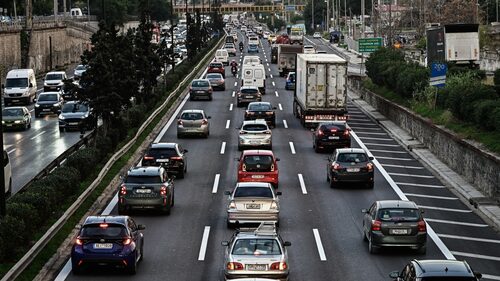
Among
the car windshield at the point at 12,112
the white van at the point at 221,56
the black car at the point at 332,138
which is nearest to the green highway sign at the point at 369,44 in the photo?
the white van at the point at 221,56

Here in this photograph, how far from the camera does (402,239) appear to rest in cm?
3075

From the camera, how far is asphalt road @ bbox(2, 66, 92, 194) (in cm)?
4869

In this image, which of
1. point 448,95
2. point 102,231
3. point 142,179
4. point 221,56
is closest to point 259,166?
point 142,179

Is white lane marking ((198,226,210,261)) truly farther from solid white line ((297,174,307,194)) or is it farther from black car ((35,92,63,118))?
black car ((35,92,63,118))

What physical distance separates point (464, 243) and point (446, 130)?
18245 millimetres

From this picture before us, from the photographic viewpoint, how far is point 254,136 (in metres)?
54.8

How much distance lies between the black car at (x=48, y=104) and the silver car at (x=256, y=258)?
1983 inches

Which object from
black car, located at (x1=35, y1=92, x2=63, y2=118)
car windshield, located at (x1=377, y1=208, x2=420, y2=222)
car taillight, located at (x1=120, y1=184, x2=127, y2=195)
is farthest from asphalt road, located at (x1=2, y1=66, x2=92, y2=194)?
car windshield, located at (x1=377, y1=208, x2=420, y2=222)

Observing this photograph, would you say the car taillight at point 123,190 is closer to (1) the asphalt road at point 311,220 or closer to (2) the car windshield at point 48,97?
(1) the asphalt road at point 311,220

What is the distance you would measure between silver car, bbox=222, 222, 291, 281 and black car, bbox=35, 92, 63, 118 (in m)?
50.4

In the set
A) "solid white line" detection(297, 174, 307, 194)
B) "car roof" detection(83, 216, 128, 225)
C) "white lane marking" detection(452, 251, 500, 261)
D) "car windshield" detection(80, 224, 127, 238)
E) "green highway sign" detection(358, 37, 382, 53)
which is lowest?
"white lane marking" detection(452, 251, 500, 261)

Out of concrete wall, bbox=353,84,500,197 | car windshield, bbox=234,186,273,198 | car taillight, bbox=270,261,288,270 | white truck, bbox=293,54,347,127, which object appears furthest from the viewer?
white truck, bbox=293,54,347,127

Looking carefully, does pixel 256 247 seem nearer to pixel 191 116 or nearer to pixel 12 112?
pixel 191 116

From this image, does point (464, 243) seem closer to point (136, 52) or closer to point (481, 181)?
point (481, 181)
